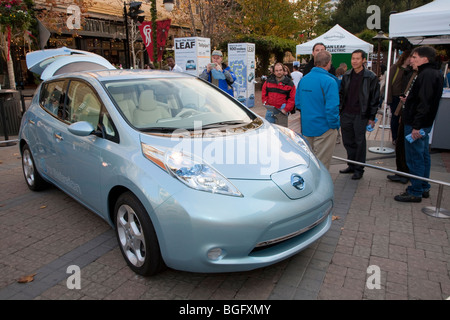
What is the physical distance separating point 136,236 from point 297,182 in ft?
4.43

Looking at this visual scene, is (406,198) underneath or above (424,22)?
underneath

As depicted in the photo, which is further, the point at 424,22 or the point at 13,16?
the point at 13,16

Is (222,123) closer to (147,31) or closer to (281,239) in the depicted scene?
(281,239)

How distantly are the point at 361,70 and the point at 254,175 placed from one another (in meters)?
3.59

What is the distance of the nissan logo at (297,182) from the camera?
2.74 m

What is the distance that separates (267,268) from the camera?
304 cm

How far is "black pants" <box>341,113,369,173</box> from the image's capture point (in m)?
5.41

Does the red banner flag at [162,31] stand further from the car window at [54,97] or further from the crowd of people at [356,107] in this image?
the car window at [54,97]

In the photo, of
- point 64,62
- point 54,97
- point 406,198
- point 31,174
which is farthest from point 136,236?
point 64,62

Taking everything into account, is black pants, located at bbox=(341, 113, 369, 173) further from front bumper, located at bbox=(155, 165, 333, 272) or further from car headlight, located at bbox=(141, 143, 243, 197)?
car headlight, located at bbox=(141, 143, 243, 197)

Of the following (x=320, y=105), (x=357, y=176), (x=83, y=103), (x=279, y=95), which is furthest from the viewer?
(x=279, y=95)

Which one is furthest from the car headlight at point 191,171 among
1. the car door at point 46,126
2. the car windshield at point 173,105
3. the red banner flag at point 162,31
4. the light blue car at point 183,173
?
the red banner flag at point 162,31

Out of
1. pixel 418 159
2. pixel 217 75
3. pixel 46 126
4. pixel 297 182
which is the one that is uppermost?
pixel 217 75
